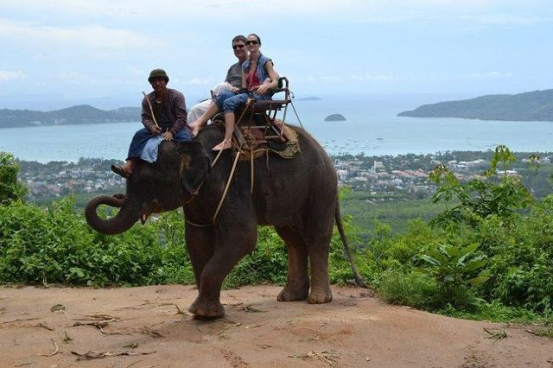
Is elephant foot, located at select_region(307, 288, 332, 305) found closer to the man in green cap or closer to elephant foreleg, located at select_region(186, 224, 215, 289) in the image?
elephant foreleg, located at select_region(186, 224, 215, 289)

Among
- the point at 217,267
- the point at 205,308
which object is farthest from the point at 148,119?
the point at 205,308

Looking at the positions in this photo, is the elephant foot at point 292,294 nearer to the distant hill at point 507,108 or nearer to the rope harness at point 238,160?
the rope harness at point 238,160

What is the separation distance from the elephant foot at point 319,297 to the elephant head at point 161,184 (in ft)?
6.37

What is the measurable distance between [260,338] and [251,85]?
2.54 m

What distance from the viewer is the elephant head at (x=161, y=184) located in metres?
6.80

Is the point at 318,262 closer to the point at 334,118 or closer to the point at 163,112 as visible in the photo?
the point at 163,112

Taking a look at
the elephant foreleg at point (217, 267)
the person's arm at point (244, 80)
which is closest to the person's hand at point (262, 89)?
the person's arm at point (244, 80)

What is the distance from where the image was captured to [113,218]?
6.75 m

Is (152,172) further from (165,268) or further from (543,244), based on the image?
(543,244)

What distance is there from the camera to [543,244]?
9.08m

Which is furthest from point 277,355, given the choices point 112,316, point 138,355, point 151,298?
point 151,298

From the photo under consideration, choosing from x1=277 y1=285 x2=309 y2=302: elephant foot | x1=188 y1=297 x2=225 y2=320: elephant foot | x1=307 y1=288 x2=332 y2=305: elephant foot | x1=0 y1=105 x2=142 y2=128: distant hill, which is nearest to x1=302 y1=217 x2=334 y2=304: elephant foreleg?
x1=307 y1=288 x2=332 y2=305: elephant foot

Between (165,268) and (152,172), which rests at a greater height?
(152,172)

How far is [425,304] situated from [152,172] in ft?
9.89
